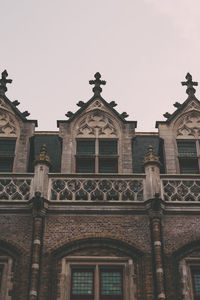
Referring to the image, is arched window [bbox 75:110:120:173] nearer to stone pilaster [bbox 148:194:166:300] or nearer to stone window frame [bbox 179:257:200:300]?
stone pilaster [bbox 148:194:166:300]

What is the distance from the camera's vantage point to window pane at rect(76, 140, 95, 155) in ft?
50.6

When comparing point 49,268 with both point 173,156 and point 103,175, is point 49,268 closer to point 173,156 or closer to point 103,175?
point 103,175

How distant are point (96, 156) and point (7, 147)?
2.81 meters

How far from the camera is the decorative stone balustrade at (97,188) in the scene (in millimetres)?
13484

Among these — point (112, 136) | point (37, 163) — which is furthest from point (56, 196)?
point (112, 136)

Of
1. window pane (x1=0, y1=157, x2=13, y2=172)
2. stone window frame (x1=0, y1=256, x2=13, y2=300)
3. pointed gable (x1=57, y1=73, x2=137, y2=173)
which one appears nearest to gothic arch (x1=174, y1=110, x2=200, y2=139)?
pointed gable (x1=57, y1=73, x2=137, y2=173)

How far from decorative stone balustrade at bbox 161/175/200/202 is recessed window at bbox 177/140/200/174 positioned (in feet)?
4.28

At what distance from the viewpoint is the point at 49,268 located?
12.1 m

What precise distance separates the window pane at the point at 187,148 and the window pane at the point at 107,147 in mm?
2030

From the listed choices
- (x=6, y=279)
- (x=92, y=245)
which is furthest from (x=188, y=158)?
(x=6, y=279)

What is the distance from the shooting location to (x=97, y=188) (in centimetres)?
1359

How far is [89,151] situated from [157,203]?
3.40m

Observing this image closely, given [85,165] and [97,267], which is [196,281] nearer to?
[97,267]

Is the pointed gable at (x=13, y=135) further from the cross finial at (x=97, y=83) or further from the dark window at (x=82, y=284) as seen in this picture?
the dark window at (x=82, y=284)
